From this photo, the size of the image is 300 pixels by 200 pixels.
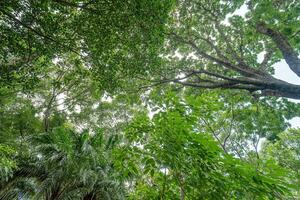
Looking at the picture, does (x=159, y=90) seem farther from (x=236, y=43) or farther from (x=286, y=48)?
(x=286, y=48)

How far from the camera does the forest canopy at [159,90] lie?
2518mm

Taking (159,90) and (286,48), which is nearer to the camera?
(286,48)

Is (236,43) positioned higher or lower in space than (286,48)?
higher

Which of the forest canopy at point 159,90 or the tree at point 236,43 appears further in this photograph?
the tree at point 236,43

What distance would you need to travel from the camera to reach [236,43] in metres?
9.22

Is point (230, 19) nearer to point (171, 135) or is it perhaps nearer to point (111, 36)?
point (111, 36)

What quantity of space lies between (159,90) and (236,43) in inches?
135

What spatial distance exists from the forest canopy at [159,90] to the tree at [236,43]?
0.04m

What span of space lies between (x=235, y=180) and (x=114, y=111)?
14823mm

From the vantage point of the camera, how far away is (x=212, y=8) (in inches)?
332

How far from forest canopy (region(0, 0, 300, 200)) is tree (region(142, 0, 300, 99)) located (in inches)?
1.5

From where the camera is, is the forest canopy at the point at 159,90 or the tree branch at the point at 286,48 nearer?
the forest canopy at the point at 159,90

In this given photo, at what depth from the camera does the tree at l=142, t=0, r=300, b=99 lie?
242 inches

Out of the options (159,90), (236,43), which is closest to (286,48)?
(236,43)
